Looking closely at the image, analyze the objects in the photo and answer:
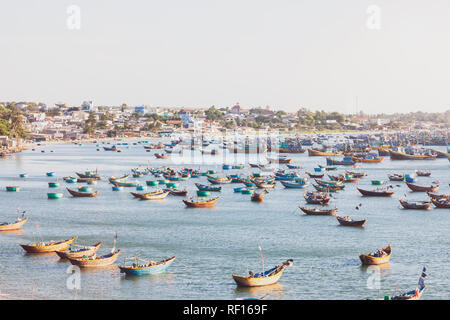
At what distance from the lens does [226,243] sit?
2927cm

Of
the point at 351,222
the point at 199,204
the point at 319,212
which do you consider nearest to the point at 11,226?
the point at 199,204

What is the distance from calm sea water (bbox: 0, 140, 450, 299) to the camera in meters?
21.3

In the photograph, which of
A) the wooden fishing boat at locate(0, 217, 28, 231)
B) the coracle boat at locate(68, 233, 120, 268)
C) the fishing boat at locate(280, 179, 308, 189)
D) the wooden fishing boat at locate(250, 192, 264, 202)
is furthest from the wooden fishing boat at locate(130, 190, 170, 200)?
the coracle boat at locate(68, 233, 120, 268)

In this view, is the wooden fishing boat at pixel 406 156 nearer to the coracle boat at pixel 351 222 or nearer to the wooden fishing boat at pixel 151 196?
the wooden fishing boat at pixel 151 196

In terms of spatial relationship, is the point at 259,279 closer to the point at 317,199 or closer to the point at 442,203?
the point at 317,199

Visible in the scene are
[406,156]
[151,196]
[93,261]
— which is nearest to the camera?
[93,261]

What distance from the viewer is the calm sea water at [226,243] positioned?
2130cm

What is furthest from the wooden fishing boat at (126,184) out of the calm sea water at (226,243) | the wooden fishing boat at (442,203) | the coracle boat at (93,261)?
the coracle boat at (93,261)

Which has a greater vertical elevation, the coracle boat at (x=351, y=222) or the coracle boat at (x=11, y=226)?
the coracle boat at (x=11, y=226)
